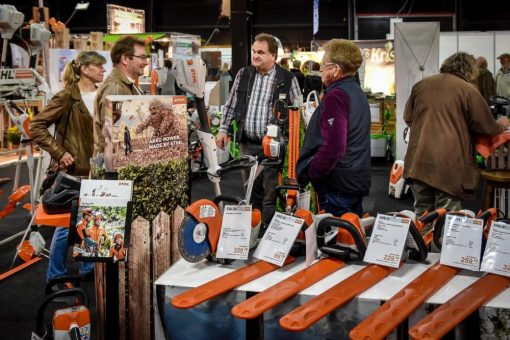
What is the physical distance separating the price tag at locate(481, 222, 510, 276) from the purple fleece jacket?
92 centimetres

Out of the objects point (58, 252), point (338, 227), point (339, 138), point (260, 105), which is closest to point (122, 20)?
point (260, 105)

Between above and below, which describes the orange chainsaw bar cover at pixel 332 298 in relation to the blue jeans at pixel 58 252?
above

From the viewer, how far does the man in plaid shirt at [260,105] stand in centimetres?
436

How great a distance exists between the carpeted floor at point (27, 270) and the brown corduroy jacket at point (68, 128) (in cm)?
85

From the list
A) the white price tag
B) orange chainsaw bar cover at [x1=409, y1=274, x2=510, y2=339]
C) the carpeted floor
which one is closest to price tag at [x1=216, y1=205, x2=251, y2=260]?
orange chainsaw bar cover at [x1=409, y1=274, x2=510, y2=339]

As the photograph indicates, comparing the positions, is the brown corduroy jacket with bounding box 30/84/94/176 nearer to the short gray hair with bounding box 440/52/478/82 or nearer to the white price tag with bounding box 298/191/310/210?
the white price tag with bounding box 298/191/310/210

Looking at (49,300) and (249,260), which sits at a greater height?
(249,260)

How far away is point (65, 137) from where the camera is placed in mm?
3668

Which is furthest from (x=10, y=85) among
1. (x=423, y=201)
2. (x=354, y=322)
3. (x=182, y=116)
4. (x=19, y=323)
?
(x=354, y=322)

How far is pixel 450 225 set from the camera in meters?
1.92

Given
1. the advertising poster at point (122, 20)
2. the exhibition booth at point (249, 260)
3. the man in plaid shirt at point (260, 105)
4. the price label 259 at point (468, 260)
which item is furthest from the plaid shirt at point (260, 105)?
the advertising poster at point (122, 20)

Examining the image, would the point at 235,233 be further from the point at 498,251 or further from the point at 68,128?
Result: the point at 68,128

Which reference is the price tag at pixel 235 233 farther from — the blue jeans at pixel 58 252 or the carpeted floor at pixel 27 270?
the blue jeans at pixel 58 252

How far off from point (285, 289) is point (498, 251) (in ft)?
2.29
